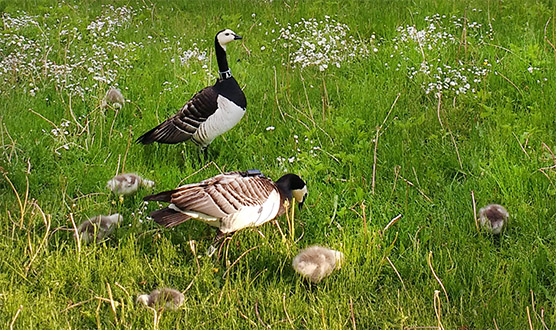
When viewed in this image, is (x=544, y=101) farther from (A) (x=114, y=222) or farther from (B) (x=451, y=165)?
(A) (x=114, y=222)

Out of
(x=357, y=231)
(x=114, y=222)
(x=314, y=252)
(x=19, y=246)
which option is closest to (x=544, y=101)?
(x=357, y=231)

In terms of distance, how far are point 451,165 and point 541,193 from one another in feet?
2.65

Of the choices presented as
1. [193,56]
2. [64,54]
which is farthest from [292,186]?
[64,54]

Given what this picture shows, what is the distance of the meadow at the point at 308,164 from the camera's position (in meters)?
3.97

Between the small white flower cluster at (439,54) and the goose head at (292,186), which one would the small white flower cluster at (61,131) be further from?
the small white flower cluster at (439,54)

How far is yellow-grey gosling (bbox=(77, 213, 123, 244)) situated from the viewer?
14.4ft

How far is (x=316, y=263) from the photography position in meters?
3.97

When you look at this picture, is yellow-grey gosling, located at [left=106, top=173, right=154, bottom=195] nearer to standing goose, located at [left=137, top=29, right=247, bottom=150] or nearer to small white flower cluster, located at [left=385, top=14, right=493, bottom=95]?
standing goose, located at [left=137, top=29, right=247, bottom=150]

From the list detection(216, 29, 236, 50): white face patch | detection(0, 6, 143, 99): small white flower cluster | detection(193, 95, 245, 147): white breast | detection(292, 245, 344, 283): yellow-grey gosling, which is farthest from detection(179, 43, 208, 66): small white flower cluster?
detection(292, 245, 344, 283): yellow-grey gosling

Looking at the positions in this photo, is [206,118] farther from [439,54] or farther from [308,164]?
[439,54]

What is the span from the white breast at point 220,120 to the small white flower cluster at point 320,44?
1.54 metres

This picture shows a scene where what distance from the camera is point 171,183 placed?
5.31m

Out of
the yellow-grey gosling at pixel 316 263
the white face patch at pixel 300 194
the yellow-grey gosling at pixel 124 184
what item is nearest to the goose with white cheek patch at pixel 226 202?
the white face patch at pixel 300 194

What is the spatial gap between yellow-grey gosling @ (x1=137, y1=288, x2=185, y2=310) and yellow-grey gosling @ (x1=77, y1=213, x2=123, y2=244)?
75cm
